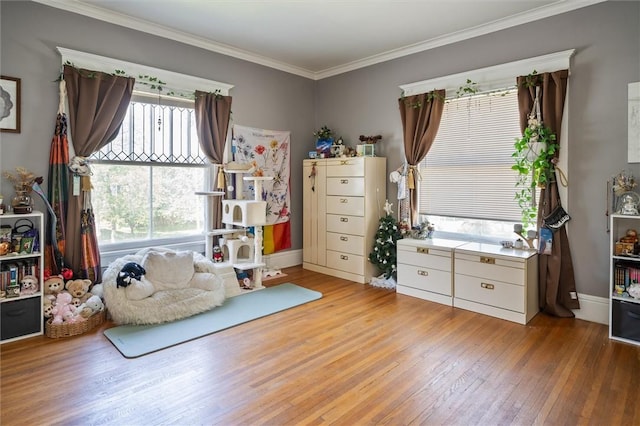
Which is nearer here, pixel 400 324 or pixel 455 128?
pixel 400 324

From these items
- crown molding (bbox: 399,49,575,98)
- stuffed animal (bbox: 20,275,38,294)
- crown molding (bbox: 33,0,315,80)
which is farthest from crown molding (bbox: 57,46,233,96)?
crown molding (bbox: 399,49,575,98)

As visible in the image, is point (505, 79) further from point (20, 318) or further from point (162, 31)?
point (20, 318)

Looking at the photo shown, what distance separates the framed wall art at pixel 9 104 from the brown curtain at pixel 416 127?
3738 mm

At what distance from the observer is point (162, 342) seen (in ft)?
9.16

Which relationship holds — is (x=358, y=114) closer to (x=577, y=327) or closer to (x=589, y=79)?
(x=589, y=79)

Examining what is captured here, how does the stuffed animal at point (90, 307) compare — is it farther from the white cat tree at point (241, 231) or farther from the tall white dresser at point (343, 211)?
the tall white dresser at point (343, 211)

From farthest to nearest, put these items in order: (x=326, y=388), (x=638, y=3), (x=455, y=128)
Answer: (x=455, y=128), (x=638, y=3), (x=326, y=388)

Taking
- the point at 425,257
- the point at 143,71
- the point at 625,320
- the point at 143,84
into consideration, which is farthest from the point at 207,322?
the point at 625,320

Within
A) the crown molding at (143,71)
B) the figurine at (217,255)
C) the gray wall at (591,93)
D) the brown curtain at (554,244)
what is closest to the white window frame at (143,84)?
the crown molding at (143,71)

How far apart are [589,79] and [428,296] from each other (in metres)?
2.42

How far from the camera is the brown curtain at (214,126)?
420 centimetres

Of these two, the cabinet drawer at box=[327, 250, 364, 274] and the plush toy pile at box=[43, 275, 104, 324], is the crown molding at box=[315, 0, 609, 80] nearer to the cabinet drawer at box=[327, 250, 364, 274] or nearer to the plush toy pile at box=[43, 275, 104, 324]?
Result: the cabinet drawer at box=[327, 250, 364, 274]

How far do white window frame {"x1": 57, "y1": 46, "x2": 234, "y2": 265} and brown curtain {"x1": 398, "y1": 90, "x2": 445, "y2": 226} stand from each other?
2145mm

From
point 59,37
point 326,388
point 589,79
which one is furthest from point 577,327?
point 59,37
